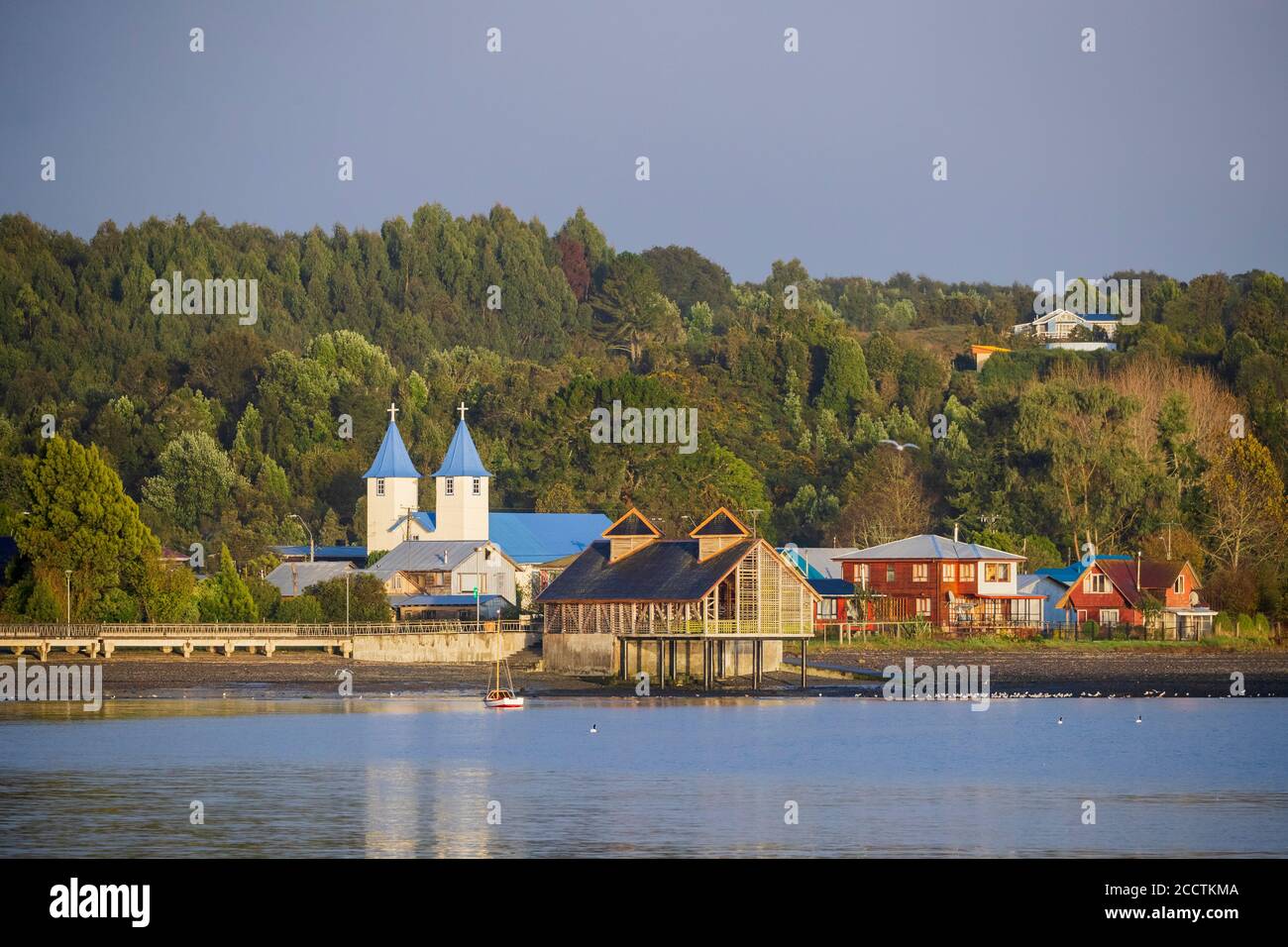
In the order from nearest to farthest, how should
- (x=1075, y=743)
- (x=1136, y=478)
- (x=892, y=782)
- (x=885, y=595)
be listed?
(x=892, y=782), (x=1075, y=743), (x=885, y=595), (x=1136, y=478)

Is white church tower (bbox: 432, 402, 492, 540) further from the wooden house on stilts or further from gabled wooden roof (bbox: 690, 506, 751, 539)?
gabled wooden roof (bbox: 690, 506, 751, 539)

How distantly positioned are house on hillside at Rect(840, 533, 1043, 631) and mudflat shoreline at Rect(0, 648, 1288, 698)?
7049 mm

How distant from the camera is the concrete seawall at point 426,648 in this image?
278 feet

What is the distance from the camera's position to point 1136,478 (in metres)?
109

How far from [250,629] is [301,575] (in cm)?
1745

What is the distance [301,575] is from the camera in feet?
332

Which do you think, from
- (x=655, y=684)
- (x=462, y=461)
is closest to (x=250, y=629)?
(x=655, y=684)

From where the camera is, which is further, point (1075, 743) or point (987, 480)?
point (987, 480)

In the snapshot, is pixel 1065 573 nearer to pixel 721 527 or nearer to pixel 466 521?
pixel 721 527

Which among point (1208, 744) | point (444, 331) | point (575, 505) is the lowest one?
point (1208, 744)

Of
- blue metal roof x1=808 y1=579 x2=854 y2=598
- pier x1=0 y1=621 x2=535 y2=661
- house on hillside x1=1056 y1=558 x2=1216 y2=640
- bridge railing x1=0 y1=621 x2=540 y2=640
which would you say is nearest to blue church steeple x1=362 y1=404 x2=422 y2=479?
bridge railing x1=0 y1=621 x2=540 y2=640
